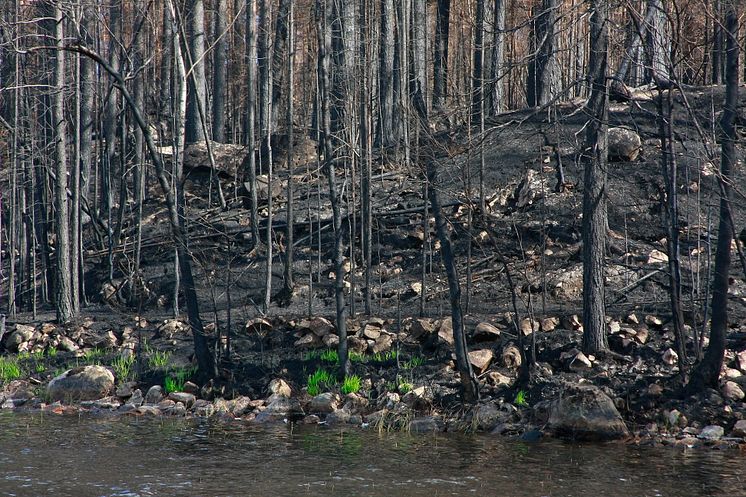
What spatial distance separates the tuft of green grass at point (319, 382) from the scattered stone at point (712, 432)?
4873 millimetres

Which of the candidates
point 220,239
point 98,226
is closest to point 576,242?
point 220,239

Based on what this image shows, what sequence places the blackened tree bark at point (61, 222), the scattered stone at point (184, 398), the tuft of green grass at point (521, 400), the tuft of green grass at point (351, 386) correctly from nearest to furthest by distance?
the tuft of green grass at point (521, 400) → the tuft of green grass at point (351, 386) → the scattered stone at point (184, 398) → the blackened tree bark at point (61, 222)

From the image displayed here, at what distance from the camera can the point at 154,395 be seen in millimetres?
12148

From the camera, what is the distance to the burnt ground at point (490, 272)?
36.8 ft

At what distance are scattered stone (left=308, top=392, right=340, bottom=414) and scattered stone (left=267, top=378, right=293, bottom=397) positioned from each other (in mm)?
493

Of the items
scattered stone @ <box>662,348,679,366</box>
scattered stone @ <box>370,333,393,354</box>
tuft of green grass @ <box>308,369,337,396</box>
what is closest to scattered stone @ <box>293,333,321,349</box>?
scattered stone @ <box>370,333,393,354</box>

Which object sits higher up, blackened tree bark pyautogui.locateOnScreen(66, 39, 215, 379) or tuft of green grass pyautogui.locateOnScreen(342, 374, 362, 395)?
blackened tree bark pyautogui.locateOnScreen(66, 39, 215, 379)

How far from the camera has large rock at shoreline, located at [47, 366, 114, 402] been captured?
12.5 m

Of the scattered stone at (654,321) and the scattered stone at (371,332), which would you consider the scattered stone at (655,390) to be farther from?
the scattered stone at (371,332)

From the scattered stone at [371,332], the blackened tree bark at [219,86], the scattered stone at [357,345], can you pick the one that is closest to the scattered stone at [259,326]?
the scattered stone at [357,345]

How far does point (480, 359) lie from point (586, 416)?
2.15 meters

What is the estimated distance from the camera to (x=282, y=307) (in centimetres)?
1602

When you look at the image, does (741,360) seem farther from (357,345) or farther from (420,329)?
(357,345)

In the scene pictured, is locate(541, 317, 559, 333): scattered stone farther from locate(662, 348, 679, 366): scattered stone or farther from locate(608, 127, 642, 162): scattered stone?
locate(608, 127, 642, 162): scattered stone
